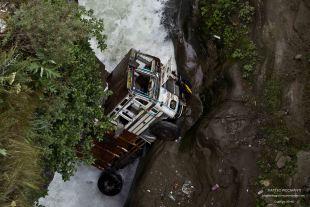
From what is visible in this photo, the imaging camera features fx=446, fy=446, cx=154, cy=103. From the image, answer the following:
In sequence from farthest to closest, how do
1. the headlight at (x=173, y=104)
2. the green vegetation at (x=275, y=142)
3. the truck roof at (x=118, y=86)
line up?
the green vegetation at (x=275, y=142)
the headlight at (x=173, y=104)
the truck roof at (x=118, y=86)

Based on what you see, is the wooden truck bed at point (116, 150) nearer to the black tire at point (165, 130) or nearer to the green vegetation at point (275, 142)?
the black tire at point (165, 130)

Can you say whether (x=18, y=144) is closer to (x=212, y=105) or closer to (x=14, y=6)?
(x=14, y=6)

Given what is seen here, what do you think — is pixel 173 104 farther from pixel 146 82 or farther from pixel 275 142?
pixel 275 142

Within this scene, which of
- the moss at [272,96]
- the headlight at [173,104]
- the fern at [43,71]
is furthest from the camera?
the moss at [272,96]

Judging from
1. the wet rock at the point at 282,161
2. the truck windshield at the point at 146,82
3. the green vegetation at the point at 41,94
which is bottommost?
the green vegetation at the point at 41,94

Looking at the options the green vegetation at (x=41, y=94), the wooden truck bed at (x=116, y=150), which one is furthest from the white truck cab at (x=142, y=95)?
the green vegetation at (x=41, y=94)

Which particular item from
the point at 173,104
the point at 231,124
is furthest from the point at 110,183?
the point at 231,124

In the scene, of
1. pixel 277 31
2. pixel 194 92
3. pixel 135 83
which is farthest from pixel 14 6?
pixel 277 31
